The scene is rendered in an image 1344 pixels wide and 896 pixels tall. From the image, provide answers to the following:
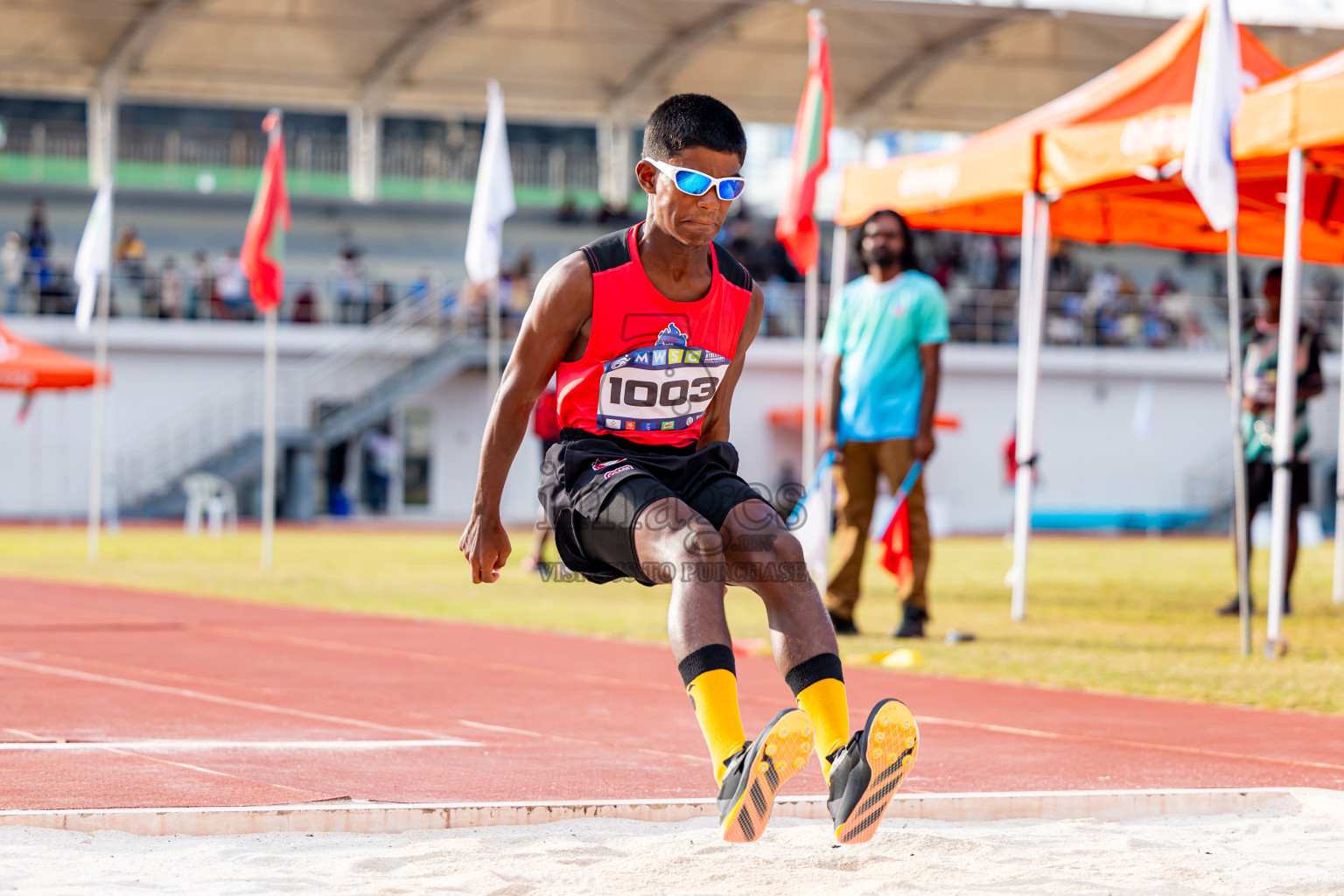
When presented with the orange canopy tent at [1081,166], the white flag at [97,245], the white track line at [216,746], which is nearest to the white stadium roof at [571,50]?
the white flag at [97,245]

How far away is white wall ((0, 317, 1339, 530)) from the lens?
32062 millimetres

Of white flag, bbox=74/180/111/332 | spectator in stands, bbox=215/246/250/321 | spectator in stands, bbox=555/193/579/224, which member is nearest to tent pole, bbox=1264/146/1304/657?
white flag, bbox=74/180/111/332

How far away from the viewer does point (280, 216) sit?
58.3ft

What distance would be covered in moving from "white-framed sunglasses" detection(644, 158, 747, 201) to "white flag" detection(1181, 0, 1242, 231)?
188 inches

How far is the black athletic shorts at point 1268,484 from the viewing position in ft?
33.8

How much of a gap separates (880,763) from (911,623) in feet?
19.4

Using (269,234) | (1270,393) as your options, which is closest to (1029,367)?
(1270,393)

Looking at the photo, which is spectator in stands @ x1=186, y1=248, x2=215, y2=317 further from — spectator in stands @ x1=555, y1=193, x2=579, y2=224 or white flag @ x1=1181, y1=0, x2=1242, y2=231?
white flag @ x1=1181, y1=0, x2=1242, y2=231

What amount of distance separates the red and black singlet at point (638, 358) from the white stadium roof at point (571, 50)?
29427mm

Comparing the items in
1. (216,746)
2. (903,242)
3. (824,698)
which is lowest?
(216,746)

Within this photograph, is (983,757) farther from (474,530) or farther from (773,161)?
(773,161)

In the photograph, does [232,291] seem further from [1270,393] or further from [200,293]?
[1270,393]

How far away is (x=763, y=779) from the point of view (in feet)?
11.2

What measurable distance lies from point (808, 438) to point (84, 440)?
23251mm
